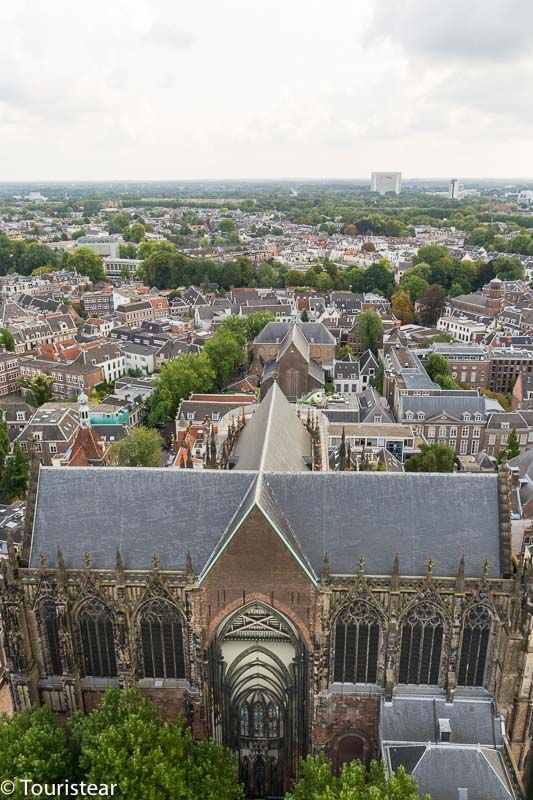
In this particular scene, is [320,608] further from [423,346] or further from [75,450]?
[423,346]

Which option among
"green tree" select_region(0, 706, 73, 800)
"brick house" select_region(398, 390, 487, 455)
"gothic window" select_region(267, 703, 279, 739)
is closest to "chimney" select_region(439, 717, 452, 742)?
"gothic window" select_region(267, 703, 279, 739)

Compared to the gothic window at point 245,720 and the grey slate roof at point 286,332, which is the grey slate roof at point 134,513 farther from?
the grey slate roof at point 286,332

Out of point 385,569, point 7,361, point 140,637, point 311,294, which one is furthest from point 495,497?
point 311,294

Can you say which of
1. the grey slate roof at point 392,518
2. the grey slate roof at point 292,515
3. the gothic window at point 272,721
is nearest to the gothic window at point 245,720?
the gothic window at point 272,721

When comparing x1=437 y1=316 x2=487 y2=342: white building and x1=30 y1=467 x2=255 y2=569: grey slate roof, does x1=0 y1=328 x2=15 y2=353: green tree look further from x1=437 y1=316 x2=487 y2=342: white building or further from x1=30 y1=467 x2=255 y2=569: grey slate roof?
x1=30 y1=467 x2=255 y2=569: grey slate roof

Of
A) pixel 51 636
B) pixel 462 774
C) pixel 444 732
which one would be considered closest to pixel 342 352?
pixel 51 636

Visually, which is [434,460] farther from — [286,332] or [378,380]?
[286,332]
